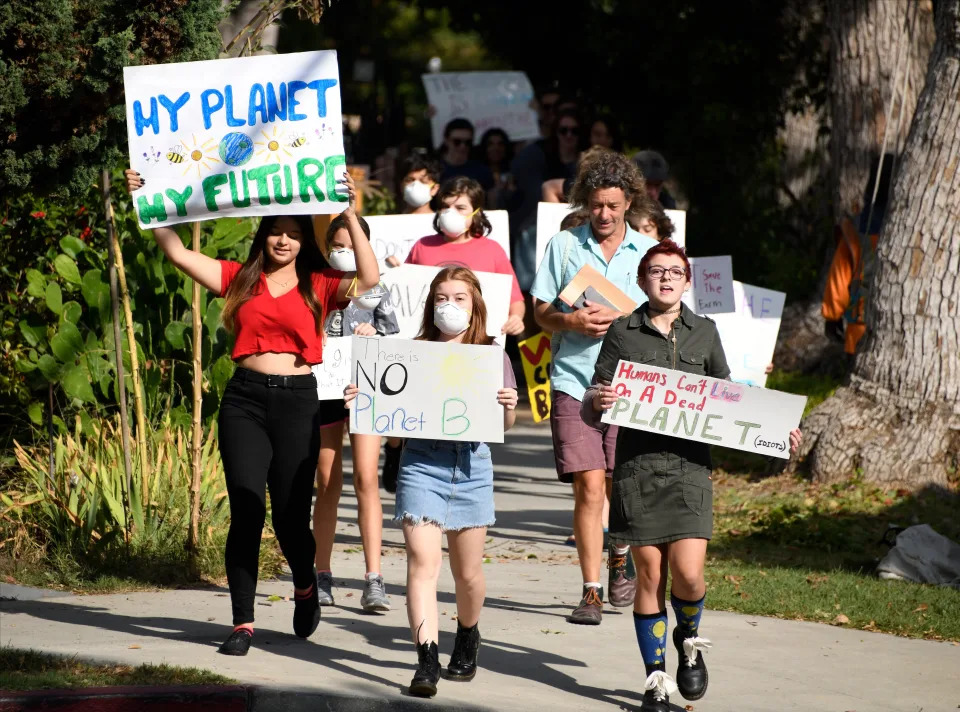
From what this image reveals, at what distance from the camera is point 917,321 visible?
1051 centimetres

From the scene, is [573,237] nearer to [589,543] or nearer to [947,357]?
[589,543]

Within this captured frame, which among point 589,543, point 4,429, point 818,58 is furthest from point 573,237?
point 818,58

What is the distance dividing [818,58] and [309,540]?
43.1ft

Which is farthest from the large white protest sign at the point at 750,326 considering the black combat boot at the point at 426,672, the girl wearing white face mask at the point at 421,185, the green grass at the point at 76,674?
the green grass at the point at 76,674

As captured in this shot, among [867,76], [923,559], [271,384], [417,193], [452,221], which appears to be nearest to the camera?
[271,384]

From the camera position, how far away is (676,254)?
18.1ft

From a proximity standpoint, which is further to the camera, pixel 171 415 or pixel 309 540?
pixel 171 415

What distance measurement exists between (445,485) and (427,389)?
370 millimetres

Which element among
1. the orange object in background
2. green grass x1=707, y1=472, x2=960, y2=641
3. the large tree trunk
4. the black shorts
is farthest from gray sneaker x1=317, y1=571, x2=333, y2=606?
the orange object in background

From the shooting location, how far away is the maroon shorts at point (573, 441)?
6.77 m

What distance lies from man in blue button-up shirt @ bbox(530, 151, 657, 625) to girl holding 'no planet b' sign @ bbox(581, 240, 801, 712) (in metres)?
1.11

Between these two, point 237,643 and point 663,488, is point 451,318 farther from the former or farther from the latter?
point 237,643

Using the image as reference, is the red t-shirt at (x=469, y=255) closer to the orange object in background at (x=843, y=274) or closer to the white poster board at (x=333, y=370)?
the white poster board at (x=333, y=370)

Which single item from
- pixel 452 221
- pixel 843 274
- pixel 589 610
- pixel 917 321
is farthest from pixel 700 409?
pixel 917 321
